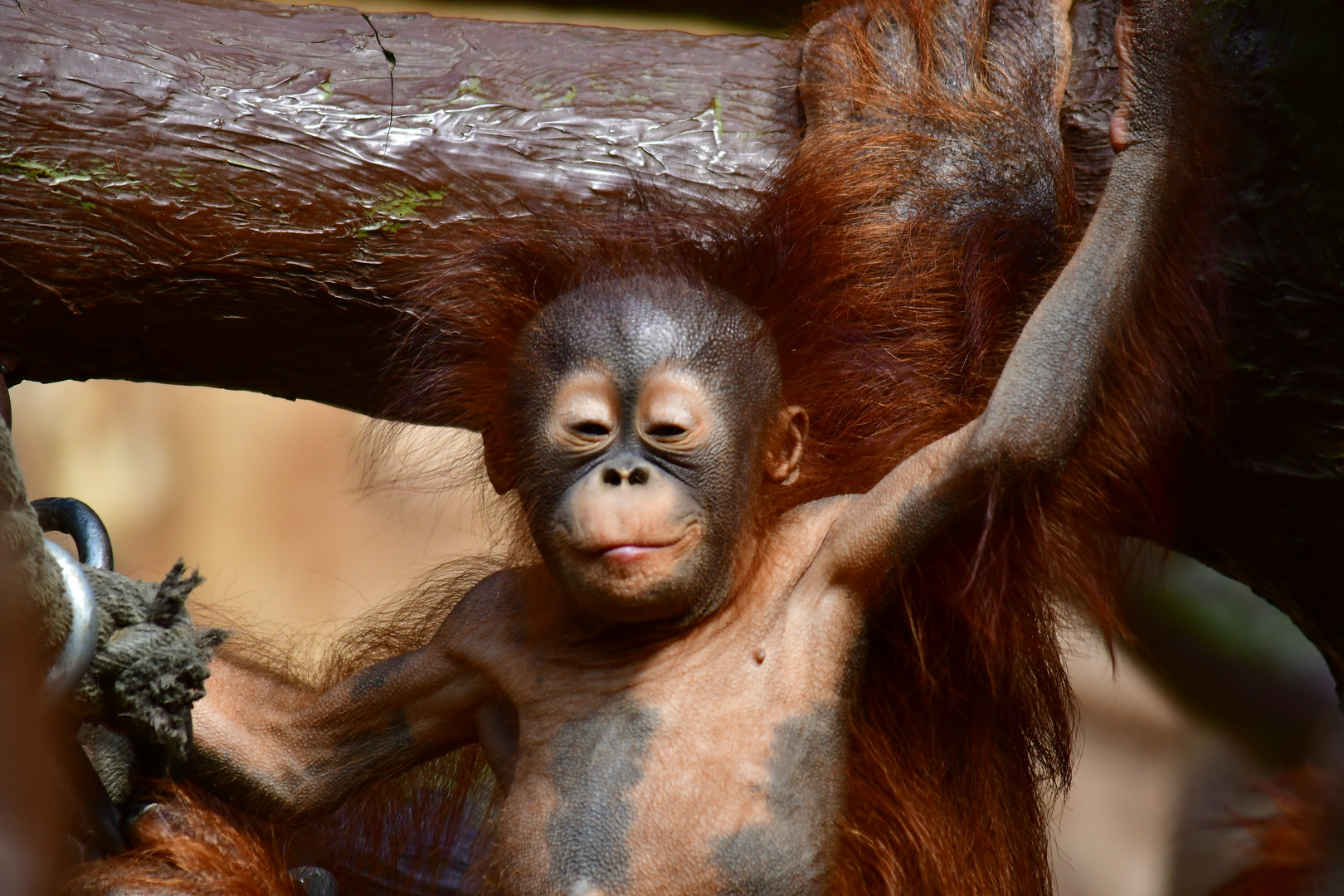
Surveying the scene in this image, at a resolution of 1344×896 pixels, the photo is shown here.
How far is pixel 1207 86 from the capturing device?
1.73m

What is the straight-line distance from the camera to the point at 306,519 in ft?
19.9

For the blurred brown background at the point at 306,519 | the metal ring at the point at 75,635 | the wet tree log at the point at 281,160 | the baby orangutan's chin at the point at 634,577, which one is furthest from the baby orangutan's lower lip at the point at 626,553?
the blurred brown background at the point at 306,519

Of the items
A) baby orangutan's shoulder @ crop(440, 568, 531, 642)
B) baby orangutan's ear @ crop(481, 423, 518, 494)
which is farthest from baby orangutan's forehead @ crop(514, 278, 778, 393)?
baby orangutan's shoulder @ crop(440, 568, 531, 642)

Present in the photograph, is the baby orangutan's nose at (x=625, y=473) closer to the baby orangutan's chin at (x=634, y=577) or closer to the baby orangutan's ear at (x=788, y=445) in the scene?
the baby orangutan's chin at (x=634, y=577)

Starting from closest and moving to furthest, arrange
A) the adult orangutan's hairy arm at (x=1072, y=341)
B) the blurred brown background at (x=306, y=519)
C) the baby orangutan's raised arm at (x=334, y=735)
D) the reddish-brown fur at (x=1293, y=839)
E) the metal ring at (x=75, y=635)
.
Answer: the metal ring at (x=75, y=635) → the adult orangutan's hairy arm at (x=1072, y=341) → the baby orangutan's raised arm at (x=334, y=735) → the reddish-brown fur at (x=1293, y=839) → the blurred brown background at (x=306, y=519)

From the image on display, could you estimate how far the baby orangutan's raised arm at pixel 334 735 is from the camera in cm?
202

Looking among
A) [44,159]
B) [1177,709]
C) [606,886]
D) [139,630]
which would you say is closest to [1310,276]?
[606,886]

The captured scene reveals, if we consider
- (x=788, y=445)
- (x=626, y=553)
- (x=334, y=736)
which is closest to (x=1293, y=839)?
(x=788, y=445)

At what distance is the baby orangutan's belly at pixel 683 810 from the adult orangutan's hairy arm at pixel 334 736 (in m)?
0.32

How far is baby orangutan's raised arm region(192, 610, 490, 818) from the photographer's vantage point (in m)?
2.02

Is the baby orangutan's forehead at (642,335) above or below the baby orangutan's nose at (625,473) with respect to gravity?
above

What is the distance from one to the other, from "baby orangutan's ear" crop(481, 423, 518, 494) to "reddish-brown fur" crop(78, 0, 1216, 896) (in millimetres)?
15

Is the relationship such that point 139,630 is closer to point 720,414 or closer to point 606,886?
point 606,886

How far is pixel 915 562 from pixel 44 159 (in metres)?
1.60
